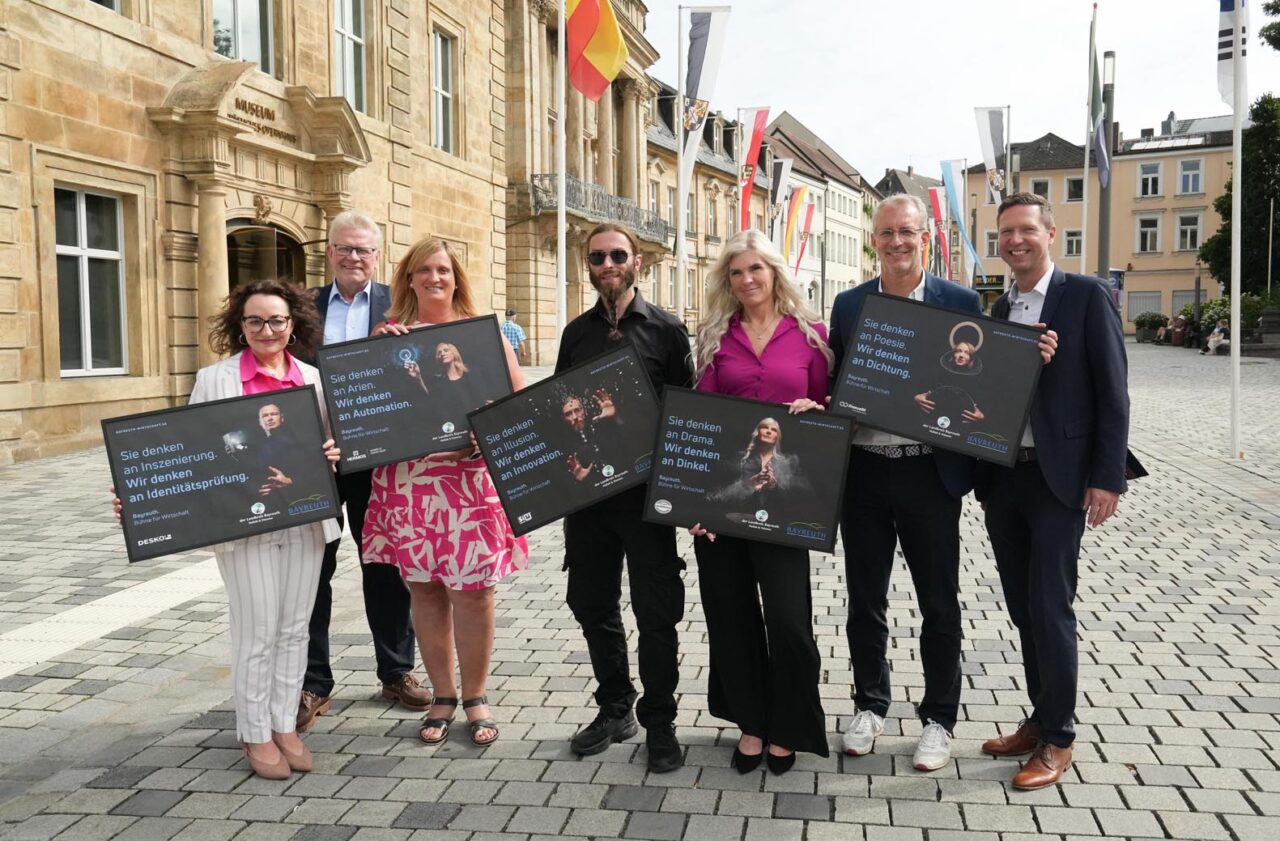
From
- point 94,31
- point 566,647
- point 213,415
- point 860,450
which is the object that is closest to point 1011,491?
point 860,450

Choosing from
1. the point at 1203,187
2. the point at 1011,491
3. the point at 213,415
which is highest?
the point at 1203,187

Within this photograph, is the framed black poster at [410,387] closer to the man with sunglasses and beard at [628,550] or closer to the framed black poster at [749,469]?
the man with sunglasses and beard at [628,550]

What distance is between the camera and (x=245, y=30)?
1644 centimetres

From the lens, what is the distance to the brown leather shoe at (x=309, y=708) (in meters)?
4.45

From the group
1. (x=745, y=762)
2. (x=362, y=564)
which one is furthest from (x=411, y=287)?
(x=745, y=762)

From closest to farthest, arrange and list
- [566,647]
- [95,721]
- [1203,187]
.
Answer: [95,721], [566,647], [1203,187]

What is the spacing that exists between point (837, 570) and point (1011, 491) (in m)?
3.59

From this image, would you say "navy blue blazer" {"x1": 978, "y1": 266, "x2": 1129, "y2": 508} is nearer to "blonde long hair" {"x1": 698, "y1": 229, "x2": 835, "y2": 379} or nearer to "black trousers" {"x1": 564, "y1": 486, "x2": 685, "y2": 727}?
"blonde long hair" {"x1": 698, "y1": 229, "x2": 835, "y2": 379}

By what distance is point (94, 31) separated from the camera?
1307 cm

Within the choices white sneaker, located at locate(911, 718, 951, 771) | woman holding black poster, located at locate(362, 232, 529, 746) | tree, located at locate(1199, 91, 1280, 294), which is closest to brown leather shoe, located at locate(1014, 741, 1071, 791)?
white sneaker, located at locate(911, 718, 951, 771)

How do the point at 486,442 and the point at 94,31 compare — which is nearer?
the point at 486,442

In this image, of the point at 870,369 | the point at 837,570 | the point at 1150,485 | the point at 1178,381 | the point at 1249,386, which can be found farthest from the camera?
the point at 1178,381

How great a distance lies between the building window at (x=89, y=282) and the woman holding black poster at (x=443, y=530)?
10530 mm

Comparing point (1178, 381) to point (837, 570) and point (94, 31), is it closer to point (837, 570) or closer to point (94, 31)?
point (837, 570)
